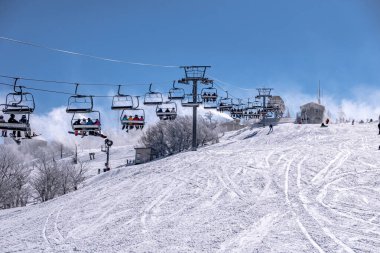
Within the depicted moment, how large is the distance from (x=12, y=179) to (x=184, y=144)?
2764 cm

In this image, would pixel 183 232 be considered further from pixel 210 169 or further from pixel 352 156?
pixel 352 156

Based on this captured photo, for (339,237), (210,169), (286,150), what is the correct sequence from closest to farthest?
(339,237), (210,169), (286,150)

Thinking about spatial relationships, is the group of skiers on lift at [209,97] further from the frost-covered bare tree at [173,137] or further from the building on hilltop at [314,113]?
the building on hilltop at [314,113]

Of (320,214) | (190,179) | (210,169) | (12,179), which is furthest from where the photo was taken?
(12,179)

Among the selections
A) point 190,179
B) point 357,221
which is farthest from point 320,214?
point 190,179

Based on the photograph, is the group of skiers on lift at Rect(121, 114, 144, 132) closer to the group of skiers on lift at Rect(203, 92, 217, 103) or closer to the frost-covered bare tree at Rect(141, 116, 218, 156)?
the group of skiers on lift at Rect(203, 92, 217, 103)

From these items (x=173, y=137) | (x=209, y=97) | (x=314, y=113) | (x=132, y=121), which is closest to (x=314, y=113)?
(x=314, y=113)

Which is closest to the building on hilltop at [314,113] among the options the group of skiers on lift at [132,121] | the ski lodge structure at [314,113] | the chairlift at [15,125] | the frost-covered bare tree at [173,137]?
the ski lodge structure at [314,113]

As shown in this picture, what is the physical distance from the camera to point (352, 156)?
33.2 m

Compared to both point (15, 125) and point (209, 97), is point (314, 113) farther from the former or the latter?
point (15, 125)

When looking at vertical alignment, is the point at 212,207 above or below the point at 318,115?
below

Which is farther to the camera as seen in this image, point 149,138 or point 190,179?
point 149,138

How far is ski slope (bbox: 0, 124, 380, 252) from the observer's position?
1554 centimetres

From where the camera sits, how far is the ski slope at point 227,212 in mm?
15539
